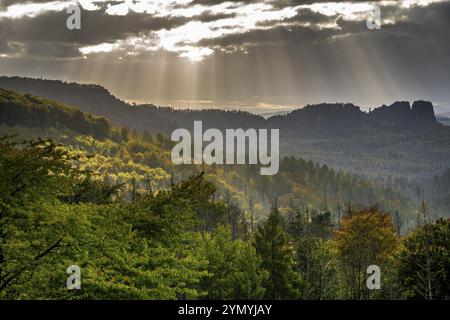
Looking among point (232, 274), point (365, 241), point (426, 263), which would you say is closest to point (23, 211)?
point (232, 274)

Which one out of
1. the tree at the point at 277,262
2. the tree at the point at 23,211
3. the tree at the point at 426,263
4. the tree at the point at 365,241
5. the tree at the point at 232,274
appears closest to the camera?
the tree at the point at 23,211

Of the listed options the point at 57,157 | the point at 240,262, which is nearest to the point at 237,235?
the point at 240,262

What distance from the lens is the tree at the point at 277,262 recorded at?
151ft

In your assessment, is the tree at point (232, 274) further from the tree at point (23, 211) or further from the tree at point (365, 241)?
the tree at point (365, 241)

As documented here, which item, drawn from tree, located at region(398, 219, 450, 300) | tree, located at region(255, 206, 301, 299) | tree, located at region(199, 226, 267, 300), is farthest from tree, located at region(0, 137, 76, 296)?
tree, located at region(398, 219, 450, 300)

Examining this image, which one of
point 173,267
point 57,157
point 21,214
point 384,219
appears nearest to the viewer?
point 21,214

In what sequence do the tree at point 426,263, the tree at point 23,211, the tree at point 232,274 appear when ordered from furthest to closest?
1. the tree at point 232,274
2. the tree at point 426,263
3. the tree at point 23,211

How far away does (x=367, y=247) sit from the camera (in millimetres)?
65500

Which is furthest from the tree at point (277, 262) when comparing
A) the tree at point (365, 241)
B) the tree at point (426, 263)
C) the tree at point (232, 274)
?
the tree at point (365, 241)

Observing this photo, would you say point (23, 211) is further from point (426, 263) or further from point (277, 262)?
point (426, 263)

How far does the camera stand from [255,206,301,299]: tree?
1809 inches

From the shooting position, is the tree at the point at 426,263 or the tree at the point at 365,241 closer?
the tree at the point at 426,263
